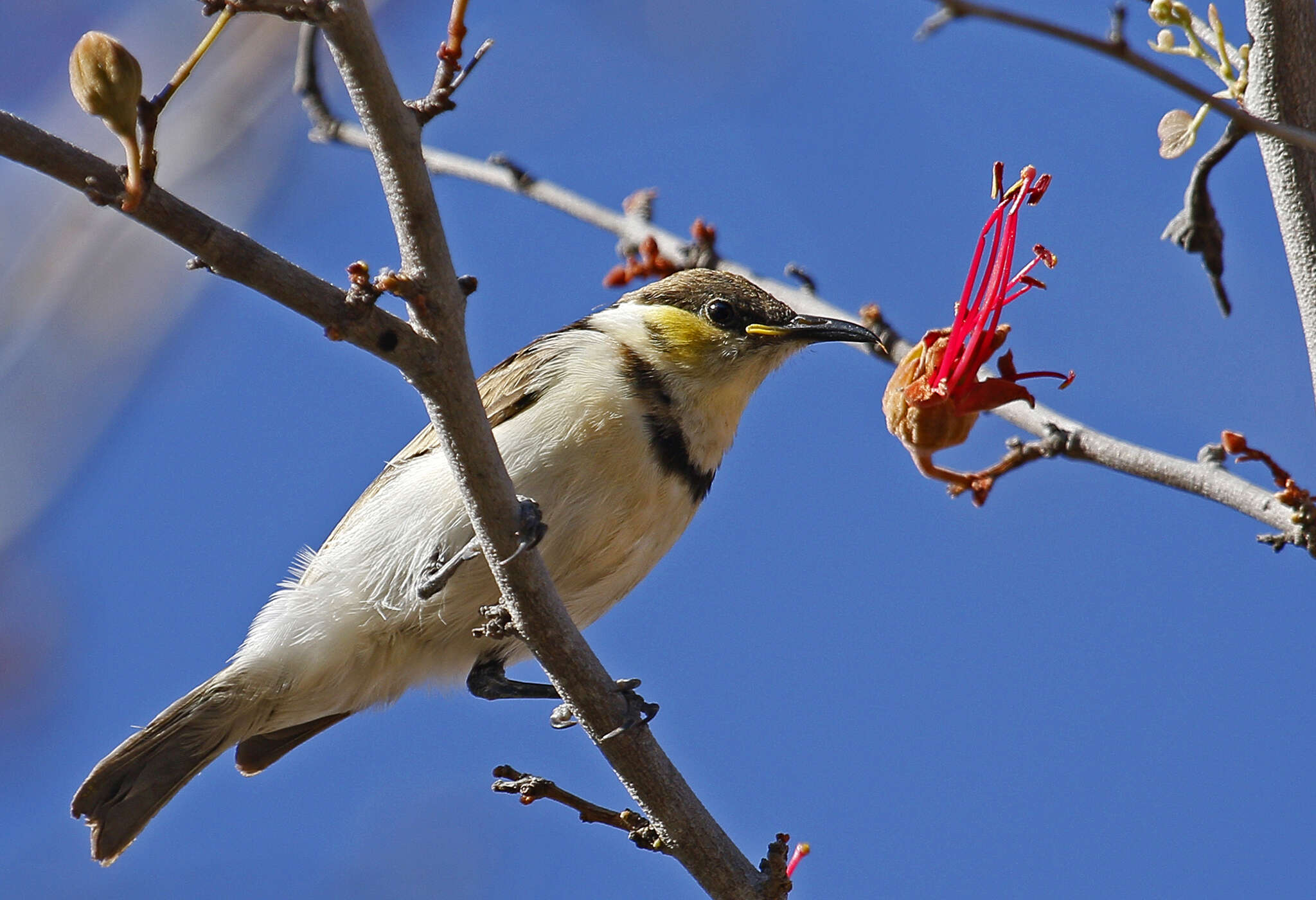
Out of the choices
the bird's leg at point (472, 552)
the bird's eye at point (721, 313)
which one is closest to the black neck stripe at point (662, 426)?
the bird's eye at point (721, 313)

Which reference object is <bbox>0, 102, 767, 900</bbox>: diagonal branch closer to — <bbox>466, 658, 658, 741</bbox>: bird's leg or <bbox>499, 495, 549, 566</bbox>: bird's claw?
<bbox>499, 495, 549, 566</bbox>: bird's claw

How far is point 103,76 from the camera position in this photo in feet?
7.01

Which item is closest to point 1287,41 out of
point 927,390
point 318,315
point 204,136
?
point 927,390

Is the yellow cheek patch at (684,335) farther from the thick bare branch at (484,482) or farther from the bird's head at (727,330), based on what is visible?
the thick bare branch at (484,482)

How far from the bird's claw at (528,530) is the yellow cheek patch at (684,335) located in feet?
5.95

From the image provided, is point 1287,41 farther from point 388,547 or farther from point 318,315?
point 388,547

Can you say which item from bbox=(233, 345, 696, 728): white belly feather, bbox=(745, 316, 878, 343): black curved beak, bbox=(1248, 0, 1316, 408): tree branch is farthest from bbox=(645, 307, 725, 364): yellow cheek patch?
bbox=(1248, 0, 1316, 408): tree branch

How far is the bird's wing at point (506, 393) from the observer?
4.68 meters

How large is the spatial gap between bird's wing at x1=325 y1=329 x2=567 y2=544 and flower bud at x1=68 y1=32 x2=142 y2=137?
245cm

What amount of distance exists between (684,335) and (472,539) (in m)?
1.25

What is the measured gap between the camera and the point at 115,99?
2.15 metres

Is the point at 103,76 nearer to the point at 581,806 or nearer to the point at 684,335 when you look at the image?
the point at 581,806

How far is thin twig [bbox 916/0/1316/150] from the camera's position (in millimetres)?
1485

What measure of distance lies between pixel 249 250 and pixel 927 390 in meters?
1.76
